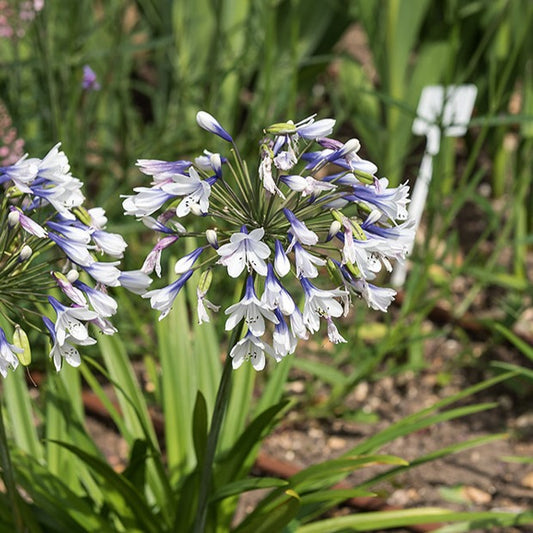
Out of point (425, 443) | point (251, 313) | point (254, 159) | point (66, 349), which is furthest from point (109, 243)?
point (425, 443)

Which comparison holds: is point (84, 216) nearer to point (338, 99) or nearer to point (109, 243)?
point (109, 243)

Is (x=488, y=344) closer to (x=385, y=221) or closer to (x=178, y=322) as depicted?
(x=178, y=322)

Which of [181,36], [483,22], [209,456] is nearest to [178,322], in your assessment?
[209,456]

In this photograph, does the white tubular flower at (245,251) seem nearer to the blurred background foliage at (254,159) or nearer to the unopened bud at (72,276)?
the unopened bud at (72,276)

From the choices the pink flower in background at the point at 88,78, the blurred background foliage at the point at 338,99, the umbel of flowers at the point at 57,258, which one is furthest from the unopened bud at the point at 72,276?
the pink flower in background at the point at 88,78

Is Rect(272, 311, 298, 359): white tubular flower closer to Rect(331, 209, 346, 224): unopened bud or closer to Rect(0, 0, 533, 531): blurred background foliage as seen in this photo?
Rect(331, 209, 346, 224): unopened bud

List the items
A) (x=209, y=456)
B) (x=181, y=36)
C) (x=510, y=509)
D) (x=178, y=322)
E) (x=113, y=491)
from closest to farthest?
(x=209, y=456), (x=113, y=491), (x=178, y=322), (x=510, y=509), (x=181, y=36)

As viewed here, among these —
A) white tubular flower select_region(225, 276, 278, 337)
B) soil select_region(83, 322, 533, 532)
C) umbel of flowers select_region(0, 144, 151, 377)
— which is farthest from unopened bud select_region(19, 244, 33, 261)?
soil select_region(83, 322, 533, 532)

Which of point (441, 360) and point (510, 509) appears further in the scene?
point (441, 360)
